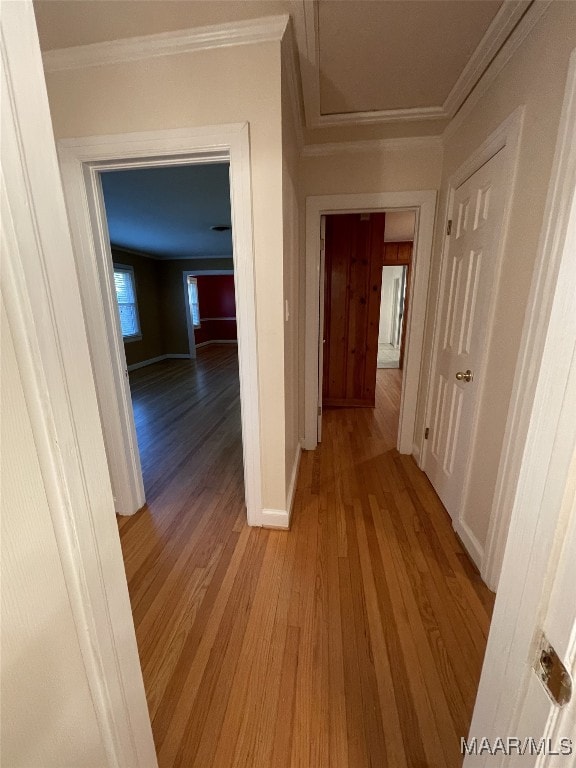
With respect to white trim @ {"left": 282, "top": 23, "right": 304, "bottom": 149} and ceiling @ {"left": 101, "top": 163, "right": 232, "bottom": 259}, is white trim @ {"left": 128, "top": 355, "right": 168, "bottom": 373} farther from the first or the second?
white trim @ {"left": 282, "top": 23, "right": 304, "bottom": 149}

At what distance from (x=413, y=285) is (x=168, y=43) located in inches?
80.5

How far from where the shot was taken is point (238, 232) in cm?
153

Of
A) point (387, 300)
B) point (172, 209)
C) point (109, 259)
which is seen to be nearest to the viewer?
point (109, 259)

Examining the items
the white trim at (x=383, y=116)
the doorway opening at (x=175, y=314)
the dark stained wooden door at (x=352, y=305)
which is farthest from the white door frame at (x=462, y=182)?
the doorway opening at (x=175, y=314)

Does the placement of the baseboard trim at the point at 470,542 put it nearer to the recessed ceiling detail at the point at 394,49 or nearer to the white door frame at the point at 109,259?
the white door frame at the point at 109,259

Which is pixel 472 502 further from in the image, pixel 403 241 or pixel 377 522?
pixel 403 241

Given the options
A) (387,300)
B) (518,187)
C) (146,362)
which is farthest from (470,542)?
(387,300)

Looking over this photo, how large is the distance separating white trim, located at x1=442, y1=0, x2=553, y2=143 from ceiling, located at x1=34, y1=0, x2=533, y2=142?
3 cm

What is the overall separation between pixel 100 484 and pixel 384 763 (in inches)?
49.3

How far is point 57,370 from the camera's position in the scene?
472mm

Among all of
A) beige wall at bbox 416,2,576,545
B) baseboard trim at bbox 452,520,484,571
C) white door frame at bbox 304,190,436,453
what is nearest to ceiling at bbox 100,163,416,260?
white door frame at bbox 304,190,436,453

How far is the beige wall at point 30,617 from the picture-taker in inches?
15.8

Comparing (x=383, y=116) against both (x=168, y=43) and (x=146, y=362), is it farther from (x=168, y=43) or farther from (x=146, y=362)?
(x=146, y=362)

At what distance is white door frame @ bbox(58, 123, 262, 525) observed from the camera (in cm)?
147
